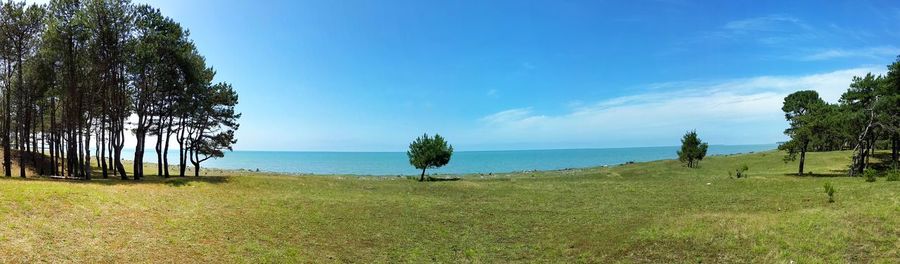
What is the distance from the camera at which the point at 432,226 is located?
25.5m

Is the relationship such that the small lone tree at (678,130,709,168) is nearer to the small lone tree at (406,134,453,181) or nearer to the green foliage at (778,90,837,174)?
the green foliage at (778,90,837,174)

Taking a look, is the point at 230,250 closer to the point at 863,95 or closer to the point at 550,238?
the point at 550,238

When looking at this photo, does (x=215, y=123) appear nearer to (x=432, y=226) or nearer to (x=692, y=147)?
(x=432, y=226)

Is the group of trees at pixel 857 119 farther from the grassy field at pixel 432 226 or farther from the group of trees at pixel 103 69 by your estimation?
the group of trees at pixel 103 69

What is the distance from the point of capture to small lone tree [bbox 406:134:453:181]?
59656 mm

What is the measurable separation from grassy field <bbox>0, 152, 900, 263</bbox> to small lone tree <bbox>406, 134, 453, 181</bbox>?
23.8 m

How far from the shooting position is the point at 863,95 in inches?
1842

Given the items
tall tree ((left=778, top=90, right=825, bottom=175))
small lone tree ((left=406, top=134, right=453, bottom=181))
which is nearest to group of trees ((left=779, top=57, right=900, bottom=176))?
tall tree ((left=778, top=90, right=825, bottom=175))

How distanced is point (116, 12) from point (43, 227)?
2584 cm

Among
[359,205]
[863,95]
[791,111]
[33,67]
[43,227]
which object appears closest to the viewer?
[43,227]

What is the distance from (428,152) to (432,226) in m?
34.0

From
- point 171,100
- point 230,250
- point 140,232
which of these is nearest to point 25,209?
point 140,232

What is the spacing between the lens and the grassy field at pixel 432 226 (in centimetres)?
1661

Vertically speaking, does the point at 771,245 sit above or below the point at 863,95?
below
